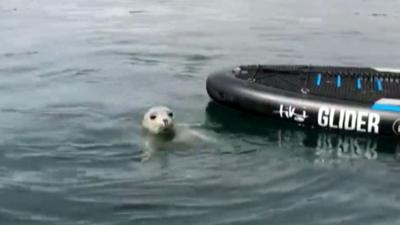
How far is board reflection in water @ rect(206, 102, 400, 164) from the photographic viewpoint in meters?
11.6

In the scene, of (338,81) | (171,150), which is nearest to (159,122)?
(171,150)

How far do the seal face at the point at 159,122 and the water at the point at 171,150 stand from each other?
329 millimetres

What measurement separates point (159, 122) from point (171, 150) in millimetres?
676

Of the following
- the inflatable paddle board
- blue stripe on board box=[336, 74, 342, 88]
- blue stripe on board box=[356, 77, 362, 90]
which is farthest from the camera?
blue stripe on board box=[336, 74, 342, 88]

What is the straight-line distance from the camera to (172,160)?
11.2 metres

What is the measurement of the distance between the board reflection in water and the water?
3 cm

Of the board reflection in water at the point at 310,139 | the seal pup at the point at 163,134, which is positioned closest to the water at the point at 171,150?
the board reflection in water at the point at 310,139

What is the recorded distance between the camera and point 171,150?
1169cm

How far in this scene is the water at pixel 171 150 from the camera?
370 inches

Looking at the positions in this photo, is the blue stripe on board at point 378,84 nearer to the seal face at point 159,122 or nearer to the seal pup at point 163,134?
the seal pup at point 163,134

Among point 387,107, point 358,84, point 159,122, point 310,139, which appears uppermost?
point 358,84

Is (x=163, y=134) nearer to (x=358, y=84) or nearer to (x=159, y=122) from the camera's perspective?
(x=159, y=122)

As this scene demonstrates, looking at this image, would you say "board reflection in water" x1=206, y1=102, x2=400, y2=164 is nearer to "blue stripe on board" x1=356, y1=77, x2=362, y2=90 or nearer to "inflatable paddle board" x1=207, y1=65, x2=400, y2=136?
"inflatable paddle board" x1=207, y1=65, x2=400, y2=136

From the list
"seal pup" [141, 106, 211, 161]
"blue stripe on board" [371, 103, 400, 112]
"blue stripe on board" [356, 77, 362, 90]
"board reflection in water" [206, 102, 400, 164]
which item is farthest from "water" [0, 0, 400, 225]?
"blue stripe on board" [356, 77, 362, 90]
